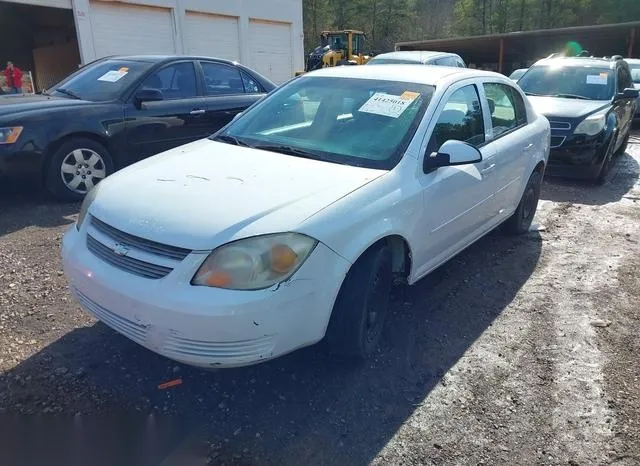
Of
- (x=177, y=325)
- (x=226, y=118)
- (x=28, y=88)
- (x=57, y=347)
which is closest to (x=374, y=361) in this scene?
(x=177, y=325)

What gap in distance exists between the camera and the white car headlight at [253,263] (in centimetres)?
234

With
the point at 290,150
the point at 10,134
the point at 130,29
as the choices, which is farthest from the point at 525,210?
the point at 130,29

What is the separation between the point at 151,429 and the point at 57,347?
98cm

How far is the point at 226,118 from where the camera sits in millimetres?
6609

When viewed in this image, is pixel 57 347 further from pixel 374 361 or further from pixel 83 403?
pixel 374 361

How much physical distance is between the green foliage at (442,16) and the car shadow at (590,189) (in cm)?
4060

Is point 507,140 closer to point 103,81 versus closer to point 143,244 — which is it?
point 143,244

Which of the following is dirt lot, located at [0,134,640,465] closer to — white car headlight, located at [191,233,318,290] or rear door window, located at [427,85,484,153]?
white car headlight, located at [191,233,318,290]

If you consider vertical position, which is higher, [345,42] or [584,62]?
[345,42]

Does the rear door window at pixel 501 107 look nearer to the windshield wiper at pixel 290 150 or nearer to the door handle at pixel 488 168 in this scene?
the door handle at pixel 488 168

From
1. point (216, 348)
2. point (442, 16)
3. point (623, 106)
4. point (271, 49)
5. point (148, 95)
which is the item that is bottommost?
point (216, 348)

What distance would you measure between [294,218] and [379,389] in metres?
1.08

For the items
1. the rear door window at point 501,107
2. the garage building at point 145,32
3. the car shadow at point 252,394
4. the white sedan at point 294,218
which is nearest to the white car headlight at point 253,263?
the white sedan at point 294,218

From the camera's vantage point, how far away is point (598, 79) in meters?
8.29
